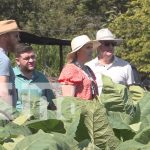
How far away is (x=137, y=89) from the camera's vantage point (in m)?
2.24

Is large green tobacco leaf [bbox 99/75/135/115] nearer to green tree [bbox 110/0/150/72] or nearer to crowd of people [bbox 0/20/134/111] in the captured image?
crowd of people [bbox 0/20/134/111]

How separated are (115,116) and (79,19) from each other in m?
43.5

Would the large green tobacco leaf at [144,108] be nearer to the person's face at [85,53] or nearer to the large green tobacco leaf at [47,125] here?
the large green tobacco leaf at [47,125]

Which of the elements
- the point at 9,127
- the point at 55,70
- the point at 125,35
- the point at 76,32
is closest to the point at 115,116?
the point at 9,127

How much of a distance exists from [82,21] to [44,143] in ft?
143

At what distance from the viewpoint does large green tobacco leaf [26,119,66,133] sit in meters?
1.82

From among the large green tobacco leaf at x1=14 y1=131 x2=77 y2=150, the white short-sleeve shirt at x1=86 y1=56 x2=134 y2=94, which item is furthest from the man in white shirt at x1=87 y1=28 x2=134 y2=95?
the large green tobacco leaf at x1=14 y1=131 x2=77 y2=150

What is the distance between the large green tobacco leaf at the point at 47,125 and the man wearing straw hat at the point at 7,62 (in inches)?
75.4

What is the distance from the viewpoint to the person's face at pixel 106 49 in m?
6.41

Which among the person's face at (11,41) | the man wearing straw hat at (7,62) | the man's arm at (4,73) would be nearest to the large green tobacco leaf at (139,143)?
the man wearing straw hat at (7,62)

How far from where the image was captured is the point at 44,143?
1475mm

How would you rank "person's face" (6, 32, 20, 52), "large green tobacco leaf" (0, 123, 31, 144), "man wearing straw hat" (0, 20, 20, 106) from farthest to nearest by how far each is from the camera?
"person's face" (6, 32, 20, 52) → "man wearing straw hat" (0, 20, 20, 106) → "large green tobacco leaf" (0, 123, 31, 144)

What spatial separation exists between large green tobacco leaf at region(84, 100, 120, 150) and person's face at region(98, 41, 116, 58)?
4.76m

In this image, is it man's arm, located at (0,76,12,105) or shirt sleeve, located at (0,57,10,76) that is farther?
shirt sleeve, located at (0,57,10,76)
